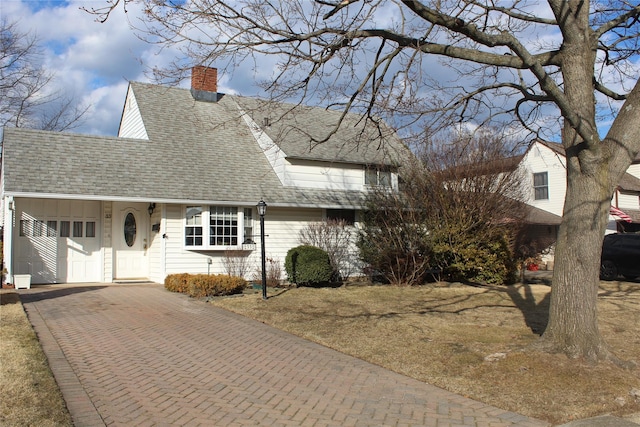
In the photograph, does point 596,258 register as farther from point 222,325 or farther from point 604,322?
point 222,325

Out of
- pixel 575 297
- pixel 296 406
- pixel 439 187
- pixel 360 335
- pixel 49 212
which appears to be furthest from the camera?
pixel 439 187

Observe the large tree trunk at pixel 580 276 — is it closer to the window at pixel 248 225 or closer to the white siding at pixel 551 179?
the window at pixel 248 225

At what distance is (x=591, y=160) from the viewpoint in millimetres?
7316

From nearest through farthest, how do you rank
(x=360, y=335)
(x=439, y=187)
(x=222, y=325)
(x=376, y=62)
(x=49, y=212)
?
(x=376, y=62)
(x=360, y=335)
(x=222, y=325)
(x=49, y=212)
(x=439, y=187)

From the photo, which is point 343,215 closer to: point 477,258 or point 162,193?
point 477,258

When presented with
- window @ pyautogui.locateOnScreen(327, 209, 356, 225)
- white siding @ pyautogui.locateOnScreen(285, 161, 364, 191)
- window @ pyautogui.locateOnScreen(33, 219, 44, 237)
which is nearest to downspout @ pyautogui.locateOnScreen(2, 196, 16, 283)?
window @ pyautogui.locateOnScreen(33, 219, 44, 237)

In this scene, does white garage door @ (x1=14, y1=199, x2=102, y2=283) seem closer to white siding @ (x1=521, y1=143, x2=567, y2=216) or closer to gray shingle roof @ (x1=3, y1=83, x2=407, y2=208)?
gray shingle roof @ (x1=3, y1=83, x2=407, y2=208)

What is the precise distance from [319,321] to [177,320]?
2.82 m

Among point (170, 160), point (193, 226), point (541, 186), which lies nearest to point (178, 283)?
point (193, 226)

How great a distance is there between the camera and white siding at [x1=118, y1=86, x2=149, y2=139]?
19188 millimetres

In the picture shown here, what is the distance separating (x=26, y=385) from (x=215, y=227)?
11.0 m

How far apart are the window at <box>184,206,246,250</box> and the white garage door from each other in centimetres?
293

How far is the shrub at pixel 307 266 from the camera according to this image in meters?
16.4

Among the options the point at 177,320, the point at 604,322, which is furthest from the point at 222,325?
the point at 604,322
